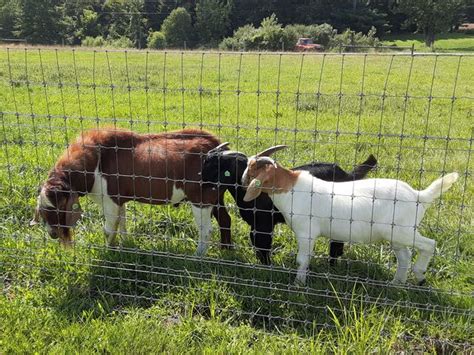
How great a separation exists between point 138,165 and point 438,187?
2.61m

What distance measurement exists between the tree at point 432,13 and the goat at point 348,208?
53.4 m

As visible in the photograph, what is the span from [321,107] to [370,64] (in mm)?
10245

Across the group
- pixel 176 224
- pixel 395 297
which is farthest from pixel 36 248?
pixel 395 297

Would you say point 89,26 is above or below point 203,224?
above

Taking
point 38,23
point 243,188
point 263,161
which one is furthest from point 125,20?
point 263,161

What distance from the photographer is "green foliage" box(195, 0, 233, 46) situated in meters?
59.4

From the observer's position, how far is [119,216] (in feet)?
15.3

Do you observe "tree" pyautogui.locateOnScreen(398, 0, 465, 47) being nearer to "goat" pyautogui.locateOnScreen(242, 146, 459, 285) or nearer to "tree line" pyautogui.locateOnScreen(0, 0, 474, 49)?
"tree line" pyautogui.locateOnScreen(0, 0, 474, 49)

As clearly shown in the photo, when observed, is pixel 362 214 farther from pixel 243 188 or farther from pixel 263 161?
pixel 243 188

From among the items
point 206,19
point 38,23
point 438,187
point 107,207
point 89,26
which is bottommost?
point 107,207

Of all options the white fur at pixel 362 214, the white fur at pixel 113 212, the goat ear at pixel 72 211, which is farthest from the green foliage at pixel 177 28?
the white fur at pixel 362 214

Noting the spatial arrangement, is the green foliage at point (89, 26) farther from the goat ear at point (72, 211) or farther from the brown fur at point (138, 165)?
the goat ear at point (72, 211)

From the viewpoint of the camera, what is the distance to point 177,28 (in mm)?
58375

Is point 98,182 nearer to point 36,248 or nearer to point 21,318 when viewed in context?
point 36,248
